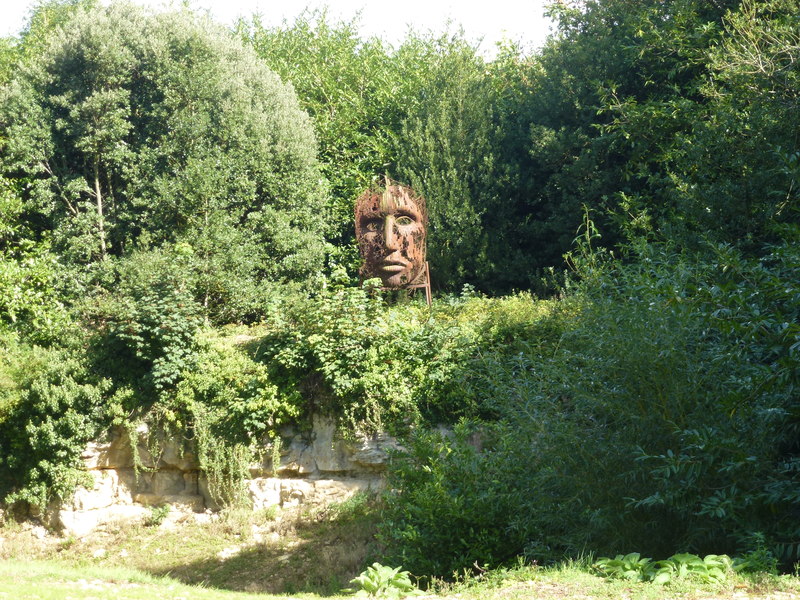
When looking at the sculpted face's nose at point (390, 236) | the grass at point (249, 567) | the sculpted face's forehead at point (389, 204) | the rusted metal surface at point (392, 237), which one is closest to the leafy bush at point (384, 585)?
the grass at point (249, 567)

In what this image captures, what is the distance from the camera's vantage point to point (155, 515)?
11.9 meters

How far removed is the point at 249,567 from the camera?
10.0 meters

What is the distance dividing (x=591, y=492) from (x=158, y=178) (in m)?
11.4

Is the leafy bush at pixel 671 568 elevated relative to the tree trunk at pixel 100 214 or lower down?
lower down

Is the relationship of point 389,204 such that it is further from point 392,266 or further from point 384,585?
point 384,585

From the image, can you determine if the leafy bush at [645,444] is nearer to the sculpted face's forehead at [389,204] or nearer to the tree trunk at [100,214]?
the sculpted face's forehead at [389,204]

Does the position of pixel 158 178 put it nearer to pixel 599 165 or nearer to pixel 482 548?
pixel 599 165

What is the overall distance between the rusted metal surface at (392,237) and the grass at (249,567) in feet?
13.5

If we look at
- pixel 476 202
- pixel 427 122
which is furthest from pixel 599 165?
pixel 427 122

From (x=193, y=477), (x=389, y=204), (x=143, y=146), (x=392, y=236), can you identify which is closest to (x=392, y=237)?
(x=392, y=236)

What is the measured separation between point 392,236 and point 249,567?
577cm

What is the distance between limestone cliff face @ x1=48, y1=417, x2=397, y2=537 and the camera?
37.2 feet

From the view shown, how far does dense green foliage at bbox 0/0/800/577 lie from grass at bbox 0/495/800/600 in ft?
1.75

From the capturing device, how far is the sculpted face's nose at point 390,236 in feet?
44.2
